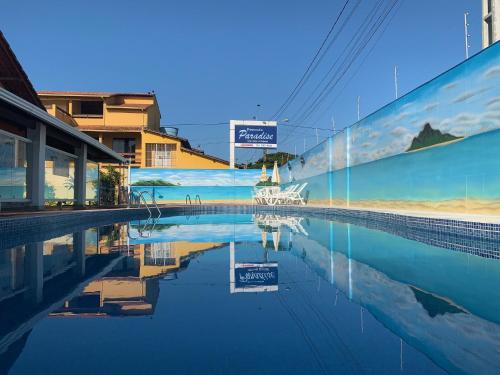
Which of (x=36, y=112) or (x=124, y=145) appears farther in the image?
(x=124, y=145)

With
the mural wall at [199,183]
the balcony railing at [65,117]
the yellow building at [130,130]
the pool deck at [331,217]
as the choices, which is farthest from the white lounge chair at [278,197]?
the balcony railing at [65,117]

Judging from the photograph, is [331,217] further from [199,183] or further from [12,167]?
[199,183]

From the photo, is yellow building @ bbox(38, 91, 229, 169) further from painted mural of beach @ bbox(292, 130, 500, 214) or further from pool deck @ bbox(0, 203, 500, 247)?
painted mural of beach @ bbox(292, 130, 500, 214)

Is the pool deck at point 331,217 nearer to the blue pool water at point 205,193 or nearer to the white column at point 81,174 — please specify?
the white column at point 81,174

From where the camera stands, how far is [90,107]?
2828 cm

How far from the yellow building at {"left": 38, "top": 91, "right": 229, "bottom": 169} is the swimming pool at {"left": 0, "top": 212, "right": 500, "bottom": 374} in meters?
21.4

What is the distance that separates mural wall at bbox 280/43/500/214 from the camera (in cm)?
717

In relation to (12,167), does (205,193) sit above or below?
below

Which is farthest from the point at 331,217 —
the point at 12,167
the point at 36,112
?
the point at 12,167

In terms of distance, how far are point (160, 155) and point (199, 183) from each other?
13.0ft

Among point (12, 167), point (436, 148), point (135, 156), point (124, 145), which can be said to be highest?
point (124, 145)

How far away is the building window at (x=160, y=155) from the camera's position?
1033 inches

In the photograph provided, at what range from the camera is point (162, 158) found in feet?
86.8

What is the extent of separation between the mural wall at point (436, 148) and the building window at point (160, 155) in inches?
560
